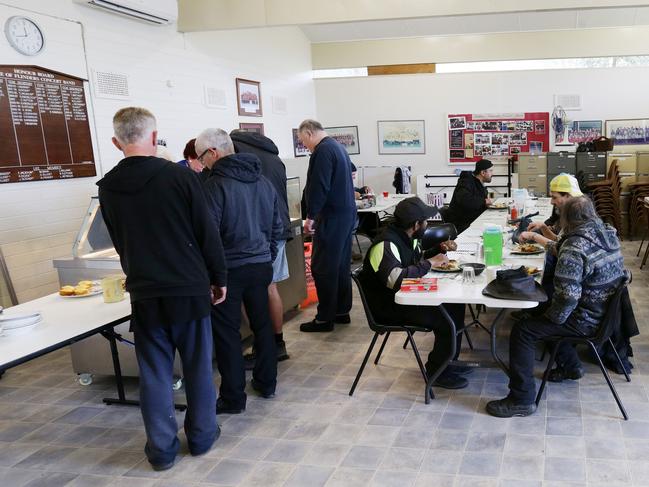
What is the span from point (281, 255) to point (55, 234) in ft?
6.98

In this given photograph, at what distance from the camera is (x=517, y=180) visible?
1016cm

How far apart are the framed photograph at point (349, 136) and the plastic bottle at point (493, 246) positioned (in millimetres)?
7824

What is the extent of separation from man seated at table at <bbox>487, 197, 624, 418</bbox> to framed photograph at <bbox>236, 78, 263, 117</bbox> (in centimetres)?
569

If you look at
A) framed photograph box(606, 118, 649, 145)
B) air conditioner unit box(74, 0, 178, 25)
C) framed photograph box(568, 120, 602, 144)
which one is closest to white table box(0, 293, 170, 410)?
air conditioner unit box(74, 0, 178, 25)

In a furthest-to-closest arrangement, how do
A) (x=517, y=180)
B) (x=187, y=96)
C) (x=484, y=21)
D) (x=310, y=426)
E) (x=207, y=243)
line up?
1. (x=517, y=180)
2. (x=484, y=21)
3. (x=187, y=96)
4. (x=310, y=426)
5. (x=207, y=243)

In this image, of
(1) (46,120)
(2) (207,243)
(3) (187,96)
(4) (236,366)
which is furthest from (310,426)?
(3) (187,96)

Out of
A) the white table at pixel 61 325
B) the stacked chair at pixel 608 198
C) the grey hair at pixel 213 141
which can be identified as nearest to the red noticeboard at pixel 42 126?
the white table at pixel 61 325

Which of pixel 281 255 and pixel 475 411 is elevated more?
pixel 281 255

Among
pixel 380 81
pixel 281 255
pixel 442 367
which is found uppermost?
pixel 380 81

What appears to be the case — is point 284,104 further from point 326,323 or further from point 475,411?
point 475,411

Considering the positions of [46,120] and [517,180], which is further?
[517,180]

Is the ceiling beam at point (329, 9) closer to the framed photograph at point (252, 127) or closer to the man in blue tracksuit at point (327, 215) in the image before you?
the framed photograph at point (252, 127)

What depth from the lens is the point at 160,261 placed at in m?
2.62

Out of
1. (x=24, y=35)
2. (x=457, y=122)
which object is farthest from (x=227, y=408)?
(x=457, y=122)
